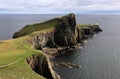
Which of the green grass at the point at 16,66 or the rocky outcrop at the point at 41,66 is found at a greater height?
the green grass at the point at 16,66

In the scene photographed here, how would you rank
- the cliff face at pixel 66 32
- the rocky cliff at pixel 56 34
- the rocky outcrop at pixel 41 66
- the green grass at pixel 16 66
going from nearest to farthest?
1. the green grass at pixel 16 66
2. the rocky outcrop at pixel 41 66
3. the rocky cliff at pixel 56 34
4. the cliff face at pixel 66 32

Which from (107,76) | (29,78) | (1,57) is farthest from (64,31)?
(29,78)

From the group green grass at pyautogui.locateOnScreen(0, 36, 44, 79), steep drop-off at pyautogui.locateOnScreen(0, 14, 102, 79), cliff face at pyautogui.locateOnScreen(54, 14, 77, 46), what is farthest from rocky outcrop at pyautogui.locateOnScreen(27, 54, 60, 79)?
cliff face at pyautogui.locateOnScreen(54, 14, 77, 46)

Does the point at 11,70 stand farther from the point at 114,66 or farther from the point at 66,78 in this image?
the point at 114,66

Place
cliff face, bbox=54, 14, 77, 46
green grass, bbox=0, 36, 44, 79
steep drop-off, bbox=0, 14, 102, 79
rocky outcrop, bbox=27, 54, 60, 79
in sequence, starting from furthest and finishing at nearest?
cliff face, bbox=54, 14, 77, 46, steep drop-off, bbox=0, 14, 102, 79, rocky outcrop, bbox=27, 54, 60, 79, green grass, bbox=0, 36, 44, 79

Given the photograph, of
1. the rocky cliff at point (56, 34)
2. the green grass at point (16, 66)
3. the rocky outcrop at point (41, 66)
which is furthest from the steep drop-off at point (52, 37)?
the rocky outcrop at point (41, 66)

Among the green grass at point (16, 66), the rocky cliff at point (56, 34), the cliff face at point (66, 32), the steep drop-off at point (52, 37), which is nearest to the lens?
the green grass at point (16, 66)

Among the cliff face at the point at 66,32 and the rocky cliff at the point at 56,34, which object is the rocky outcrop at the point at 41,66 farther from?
the cliff face at the point at 66,32

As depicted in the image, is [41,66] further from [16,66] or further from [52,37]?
[52,37]

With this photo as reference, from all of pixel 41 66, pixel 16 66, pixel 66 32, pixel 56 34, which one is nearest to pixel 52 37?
pixel 56 34

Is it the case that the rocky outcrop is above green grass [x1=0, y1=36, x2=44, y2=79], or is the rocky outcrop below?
below

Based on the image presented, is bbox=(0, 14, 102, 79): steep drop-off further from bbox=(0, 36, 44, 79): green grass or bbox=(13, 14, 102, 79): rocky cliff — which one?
bbox=(0, 36, 44, 79): green grass
